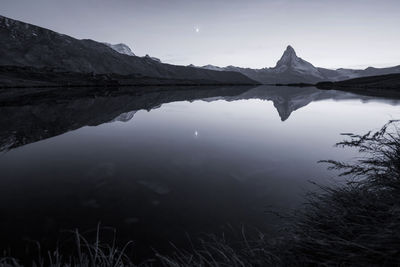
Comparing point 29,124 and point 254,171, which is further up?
point 29,124

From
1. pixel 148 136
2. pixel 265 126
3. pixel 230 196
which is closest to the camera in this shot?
pixel 230 196

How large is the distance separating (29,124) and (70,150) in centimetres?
876

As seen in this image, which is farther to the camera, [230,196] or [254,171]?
[254,171]

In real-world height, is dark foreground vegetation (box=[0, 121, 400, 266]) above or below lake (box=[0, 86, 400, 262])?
above

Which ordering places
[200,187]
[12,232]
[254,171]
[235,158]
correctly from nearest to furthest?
[12,232] < [200,187] < [254,171] < [235,158]

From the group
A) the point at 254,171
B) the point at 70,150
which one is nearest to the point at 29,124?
the point at 70,150

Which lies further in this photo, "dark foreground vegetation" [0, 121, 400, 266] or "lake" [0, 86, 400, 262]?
"lake" [0, 86, 400, 262]

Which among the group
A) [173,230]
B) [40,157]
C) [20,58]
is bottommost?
[173,230]

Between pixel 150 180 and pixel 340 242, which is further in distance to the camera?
pixel 150 180

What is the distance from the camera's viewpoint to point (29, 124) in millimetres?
17984

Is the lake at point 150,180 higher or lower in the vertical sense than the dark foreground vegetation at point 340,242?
lower

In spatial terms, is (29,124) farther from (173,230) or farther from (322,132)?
(322,132)

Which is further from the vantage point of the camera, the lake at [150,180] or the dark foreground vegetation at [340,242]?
the lake at [150,180]

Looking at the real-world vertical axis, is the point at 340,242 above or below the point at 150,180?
above
